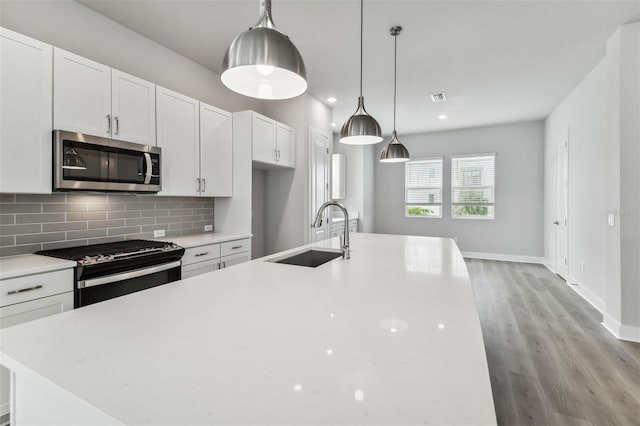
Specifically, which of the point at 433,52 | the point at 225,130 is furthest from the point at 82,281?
the point at 433,52

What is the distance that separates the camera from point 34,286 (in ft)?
5.55

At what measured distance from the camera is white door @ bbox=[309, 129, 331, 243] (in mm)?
4246

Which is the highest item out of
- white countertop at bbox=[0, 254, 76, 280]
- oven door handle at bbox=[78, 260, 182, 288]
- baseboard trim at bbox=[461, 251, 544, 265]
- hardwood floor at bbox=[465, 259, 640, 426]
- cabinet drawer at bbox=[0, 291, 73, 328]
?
white countertop at bbox=[0, 254, 76, 280]

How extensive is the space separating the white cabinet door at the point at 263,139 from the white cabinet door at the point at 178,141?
2.07 feet

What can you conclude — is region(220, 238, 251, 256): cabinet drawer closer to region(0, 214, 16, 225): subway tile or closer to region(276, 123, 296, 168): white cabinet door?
region(276, 123, 296, 168): white cabinet door

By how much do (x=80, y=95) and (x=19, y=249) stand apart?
3.70ft

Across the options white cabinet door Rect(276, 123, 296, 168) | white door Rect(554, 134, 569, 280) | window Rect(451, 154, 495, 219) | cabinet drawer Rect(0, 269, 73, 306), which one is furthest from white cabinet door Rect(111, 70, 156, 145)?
window Rect(451, 154, 495, 219)

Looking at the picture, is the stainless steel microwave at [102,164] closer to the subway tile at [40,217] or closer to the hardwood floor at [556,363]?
the subway tile at [40,217]

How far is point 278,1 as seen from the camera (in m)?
2.41

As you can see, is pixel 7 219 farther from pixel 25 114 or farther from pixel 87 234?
pixel 25 114

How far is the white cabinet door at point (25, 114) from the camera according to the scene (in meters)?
1.81

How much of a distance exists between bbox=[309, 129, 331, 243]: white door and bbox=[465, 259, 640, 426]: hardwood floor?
2.25 m

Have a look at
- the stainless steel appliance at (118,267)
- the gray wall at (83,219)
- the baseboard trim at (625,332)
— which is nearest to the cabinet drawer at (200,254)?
the stainless steel appliance at (118,267)

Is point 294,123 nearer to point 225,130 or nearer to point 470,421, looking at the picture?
point 225,130
